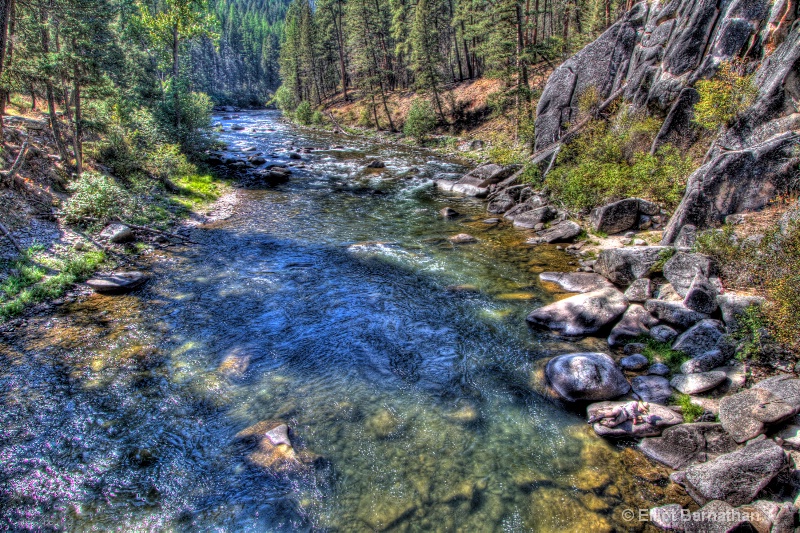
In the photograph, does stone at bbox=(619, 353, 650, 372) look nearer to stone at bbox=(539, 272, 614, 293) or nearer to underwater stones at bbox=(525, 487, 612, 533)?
stone at bbox=(539, 272, 614, 293)

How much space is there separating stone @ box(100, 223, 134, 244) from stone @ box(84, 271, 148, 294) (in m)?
2.73

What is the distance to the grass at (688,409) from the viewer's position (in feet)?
23.0

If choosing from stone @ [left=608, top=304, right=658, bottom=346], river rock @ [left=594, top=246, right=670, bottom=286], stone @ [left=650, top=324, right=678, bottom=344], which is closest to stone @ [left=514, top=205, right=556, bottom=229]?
river rock @ [left=594, top=246, right=670, bottom=286]

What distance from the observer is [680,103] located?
624 inches

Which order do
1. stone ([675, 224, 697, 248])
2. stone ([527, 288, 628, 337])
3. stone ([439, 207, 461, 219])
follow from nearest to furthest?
stone ([527, 288, 628, 337])
stone ([675, 224, 697, 248])
stone ([439, 207, 461, 219])

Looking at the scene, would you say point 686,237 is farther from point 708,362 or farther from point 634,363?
point 634,363

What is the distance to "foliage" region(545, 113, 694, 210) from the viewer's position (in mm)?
14773

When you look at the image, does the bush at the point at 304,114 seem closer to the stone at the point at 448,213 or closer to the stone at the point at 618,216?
the stone at the point at 448,213

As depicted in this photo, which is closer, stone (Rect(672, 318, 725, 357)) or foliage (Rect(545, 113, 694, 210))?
stone (Rect(672, 318, 725, 357))

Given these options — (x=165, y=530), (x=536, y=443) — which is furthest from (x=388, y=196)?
(x=165, y=530)

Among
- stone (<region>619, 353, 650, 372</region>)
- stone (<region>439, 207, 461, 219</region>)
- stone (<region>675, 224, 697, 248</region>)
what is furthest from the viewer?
stone (<region>439, 207, 461, 219</region>)

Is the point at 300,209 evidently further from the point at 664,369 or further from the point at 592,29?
the point at 592,29

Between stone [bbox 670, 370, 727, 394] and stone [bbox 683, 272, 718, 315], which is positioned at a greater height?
stone [bbox 683, 272, 718, 315]

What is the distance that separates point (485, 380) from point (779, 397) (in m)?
5.01
